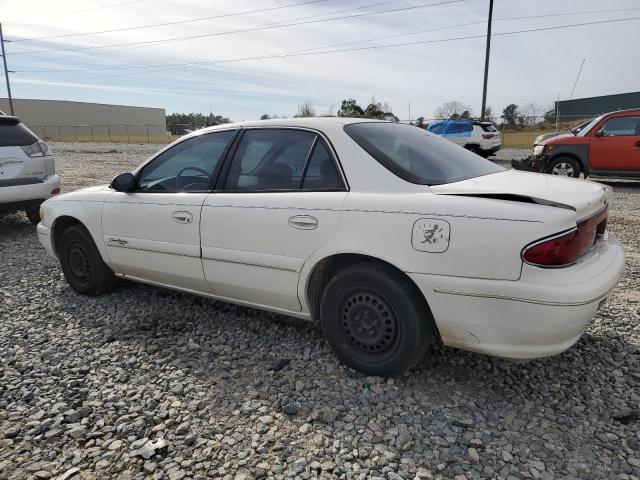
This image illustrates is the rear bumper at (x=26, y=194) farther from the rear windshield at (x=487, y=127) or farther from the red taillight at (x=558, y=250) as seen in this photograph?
the rear windshield at (x=487, y=127)

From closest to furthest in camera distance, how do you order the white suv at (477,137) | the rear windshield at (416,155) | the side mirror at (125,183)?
the rear windshield at (416,155), the side mirror at (125,183), the white suv at (477,137)

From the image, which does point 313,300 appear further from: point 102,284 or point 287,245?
point 102,284

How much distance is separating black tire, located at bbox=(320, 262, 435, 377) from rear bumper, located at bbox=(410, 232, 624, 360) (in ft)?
0.39

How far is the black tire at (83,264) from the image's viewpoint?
4.28m

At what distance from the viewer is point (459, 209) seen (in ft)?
8.01

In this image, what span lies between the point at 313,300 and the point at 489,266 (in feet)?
3.85

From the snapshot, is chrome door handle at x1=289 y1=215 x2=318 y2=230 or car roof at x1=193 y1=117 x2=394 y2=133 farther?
car roof at x1=193 y1=117 x2=394 y2=133

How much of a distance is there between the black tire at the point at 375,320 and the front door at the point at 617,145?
9.79m

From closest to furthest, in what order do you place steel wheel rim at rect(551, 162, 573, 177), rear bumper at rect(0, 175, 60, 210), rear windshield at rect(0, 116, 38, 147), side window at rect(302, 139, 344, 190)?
side window at rect(302, 139, 344, 190) → rear bumper at rect(0, 175, 60, 210) → rear windshield at rect(0, 116, 38, 147) → steel wheel rim at rect(551, 162, 573, 177)

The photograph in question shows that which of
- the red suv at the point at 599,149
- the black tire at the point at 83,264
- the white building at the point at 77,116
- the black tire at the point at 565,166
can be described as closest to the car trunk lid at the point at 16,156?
the black tire at the point at 83,264

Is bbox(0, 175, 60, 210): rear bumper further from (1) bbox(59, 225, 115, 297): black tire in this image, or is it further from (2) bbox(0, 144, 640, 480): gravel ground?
(2) bbox(0, 144, 640, 480): gravel ground

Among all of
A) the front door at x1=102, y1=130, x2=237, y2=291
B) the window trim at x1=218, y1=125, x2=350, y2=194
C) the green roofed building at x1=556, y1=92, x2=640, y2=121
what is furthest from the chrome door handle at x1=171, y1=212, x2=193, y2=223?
the green roofed building at x1=556, y1=92, x2=640, y2=121

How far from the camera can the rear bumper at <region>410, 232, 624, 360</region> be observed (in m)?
2.29

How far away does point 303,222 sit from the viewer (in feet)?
9.53
